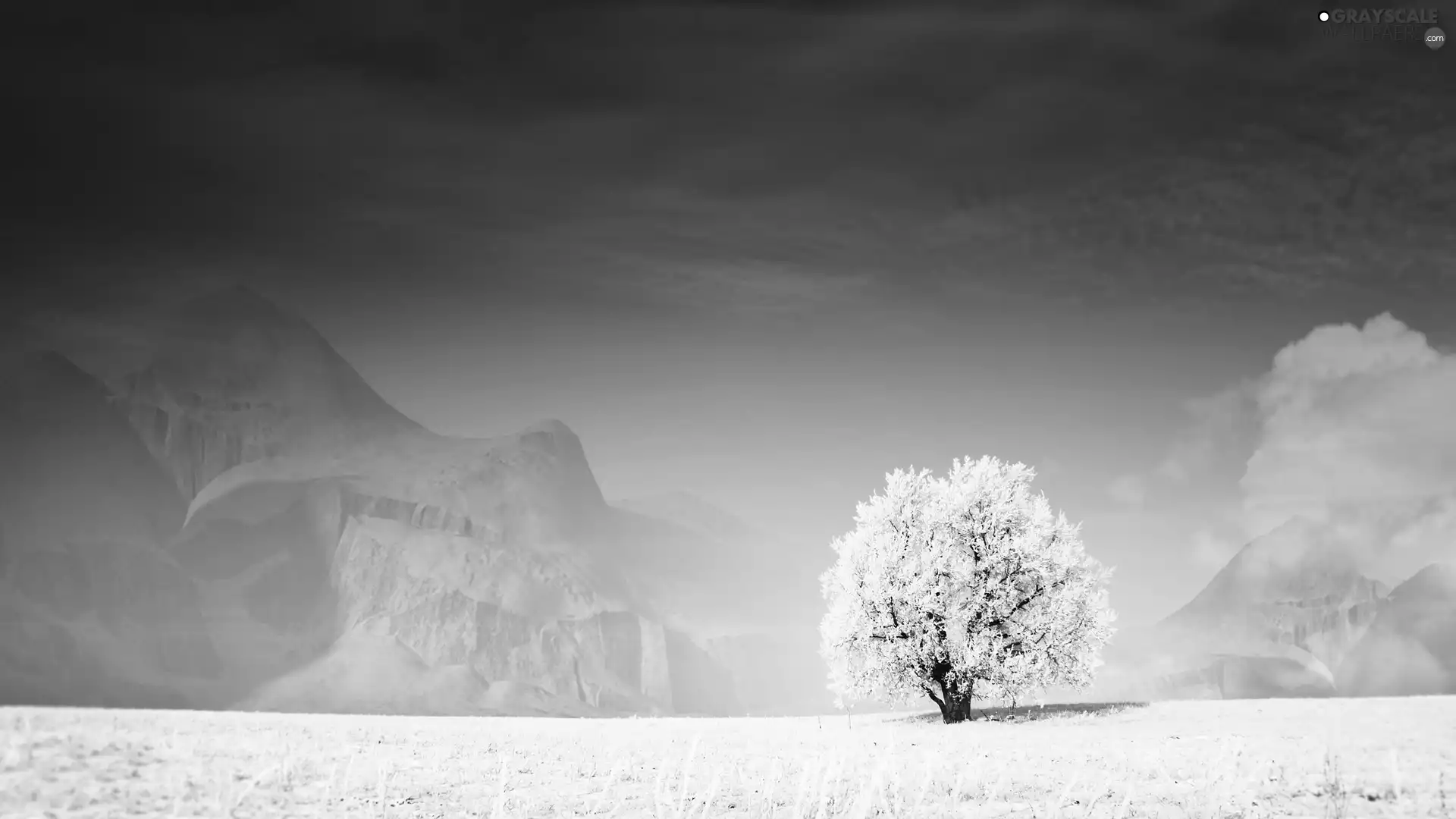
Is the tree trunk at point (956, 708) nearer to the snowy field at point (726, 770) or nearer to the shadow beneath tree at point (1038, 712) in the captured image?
the shadow beneath tree at point (1038, 712)

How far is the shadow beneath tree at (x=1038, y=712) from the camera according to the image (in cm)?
5356

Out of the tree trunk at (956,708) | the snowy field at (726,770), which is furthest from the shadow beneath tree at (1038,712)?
the snowy field at (726,770)

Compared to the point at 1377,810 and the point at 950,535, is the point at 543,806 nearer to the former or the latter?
the point at 1377,810

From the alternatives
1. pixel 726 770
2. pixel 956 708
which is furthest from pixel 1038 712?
pixel 726 770

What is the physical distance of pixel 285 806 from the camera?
74.5 feet

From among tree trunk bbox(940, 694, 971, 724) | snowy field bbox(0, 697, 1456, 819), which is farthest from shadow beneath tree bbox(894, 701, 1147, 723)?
snowy field bbox(0, 697, 1456, 819)

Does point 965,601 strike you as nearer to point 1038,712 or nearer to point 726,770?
point 1038,712

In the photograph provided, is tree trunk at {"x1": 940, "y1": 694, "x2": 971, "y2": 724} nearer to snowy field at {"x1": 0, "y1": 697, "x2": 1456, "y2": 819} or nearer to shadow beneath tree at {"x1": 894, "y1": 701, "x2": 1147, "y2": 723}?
shadow beneath tree at {"x1": 894, "y1": 701, "x2": 1147, "y2": 723}

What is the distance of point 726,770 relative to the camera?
2967cm

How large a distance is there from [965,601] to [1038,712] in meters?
8.96

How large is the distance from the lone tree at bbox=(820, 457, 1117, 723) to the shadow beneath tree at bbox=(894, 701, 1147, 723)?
1506 mm

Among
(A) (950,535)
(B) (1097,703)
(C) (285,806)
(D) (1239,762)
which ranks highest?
(A) (950,535)

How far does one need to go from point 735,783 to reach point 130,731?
19.5 m

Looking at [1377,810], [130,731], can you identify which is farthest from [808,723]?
[1377,810]
